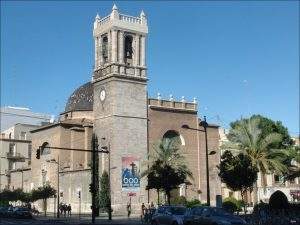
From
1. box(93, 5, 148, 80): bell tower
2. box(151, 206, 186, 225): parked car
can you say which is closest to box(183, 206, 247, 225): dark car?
box(151, 206, 186, 225): parked car

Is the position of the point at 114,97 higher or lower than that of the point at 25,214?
higher

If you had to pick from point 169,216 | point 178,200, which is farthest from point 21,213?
point 169,216

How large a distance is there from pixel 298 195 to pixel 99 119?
3213 cm

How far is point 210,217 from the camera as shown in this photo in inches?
1109

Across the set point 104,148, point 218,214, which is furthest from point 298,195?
point 218,214

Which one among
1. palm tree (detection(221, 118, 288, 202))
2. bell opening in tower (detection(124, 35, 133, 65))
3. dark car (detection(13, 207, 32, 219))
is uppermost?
bell opening in tower (detection(124, 35, 133, 65))

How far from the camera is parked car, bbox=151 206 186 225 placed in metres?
32.9

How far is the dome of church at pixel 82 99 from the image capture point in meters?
78.9

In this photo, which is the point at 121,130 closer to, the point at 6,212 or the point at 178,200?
the point at 178,200

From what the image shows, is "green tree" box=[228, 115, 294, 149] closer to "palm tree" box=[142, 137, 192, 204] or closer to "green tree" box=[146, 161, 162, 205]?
"palm tree" box=[142, 137, 192, 204]

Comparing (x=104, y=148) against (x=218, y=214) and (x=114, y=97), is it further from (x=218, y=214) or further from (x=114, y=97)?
(x=218, y=214)

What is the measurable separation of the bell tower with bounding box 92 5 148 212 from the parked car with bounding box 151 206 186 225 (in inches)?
1147

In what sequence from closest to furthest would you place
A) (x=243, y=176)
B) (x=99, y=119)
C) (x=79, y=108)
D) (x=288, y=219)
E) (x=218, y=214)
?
(x=218, y=214)
(x=288, y=219)
(x=243, y=176)
(x=99, y=119)
(x=79, y=108)

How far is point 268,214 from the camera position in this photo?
32.3 m
